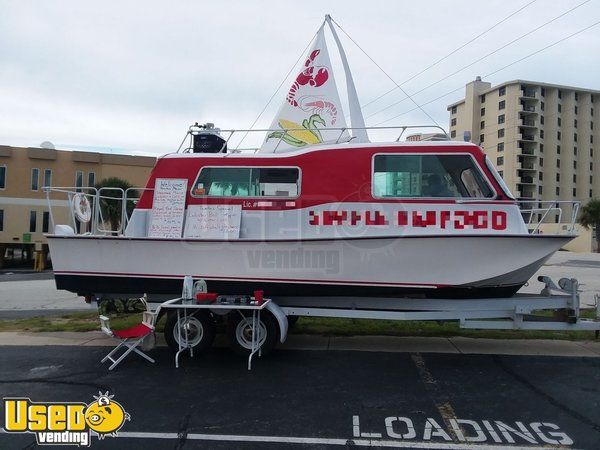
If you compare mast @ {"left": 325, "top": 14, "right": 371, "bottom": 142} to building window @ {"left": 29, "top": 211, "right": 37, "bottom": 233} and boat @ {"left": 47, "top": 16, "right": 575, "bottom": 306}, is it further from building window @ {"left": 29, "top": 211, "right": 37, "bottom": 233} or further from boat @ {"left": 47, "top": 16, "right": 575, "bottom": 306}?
building window @ {"left": 29, "top": 211, "right": 37, "bottom": 233}

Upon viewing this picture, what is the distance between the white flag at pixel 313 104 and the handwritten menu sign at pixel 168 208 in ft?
7.14


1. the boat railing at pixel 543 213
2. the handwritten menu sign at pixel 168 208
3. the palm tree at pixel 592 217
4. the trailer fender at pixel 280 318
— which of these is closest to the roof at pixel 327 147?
the handwritten menu sign at pixel 168 208

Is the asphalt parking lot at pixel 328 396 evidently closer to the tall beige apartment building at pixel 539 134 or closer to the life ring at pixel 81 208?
the life ring at pixel 81 208

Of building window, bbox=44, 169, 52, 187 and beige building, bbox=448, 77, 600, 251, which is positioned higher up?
beige building, bbox=448, 77, 600, 251

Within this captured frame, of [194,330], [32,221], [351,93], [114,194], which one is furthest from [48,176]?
[194,330]

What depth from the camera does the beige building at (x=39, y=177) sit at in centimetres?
3634

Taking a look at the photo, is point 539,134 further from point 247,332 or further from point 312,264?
point 247,332

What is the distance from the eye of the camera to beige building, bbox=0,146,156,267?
36.3 metres

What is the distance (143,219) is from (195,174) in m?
0.98

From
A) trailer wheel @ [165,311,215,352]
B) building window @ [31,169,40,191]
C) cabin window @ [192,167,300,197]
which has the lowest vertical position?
trailer wheel @ [165,311,215,352]

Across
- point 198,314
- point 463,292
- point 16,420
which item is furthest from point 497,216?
point 16,420

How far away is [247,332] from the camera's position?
6.71 metres

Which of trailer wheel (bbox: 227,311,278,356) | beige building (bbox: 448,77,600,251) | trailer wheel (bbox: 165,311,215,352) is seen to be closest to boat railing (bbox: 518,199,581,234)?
trailer wheel (bbox: 227,311,278,356)

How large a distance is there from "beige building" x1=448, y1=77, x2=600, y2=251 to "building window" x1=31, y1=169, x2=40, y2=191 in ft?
173
